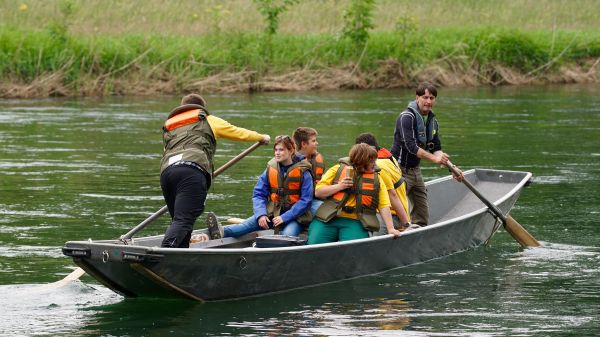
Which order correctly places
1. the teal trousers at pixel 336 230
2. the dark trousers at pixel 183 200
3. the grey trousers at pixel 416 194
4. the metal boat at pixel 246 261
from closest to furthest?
the metal boat at pixel 246 261 < the dark trousers at pixel 183 200 < the teal trousers at pixel 336 230 < the grey trousers at pixel 416 194

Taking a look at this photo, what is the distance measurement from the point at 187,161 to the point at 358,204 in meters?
1.37

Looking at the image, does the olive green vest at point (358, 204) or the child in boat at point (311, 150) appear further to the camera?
the child in boat at point (311, 150)

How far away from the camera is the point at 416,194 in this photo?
32.8 feet

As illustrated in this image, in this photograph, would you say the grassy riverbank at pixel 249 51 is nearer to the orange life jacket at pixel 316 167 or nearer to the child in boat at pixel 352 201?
the orange life jacket at pixel 316 167

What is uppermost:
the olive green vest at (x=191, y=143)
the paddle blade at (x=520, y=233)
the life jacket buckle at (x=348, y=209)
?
the olive green vest at (x=191, y=143)

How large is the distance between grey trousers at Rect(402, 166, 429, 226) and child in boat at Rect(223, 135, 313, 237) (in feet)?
4.04

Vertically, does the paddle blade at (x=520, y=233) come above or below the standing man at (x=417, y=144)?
below

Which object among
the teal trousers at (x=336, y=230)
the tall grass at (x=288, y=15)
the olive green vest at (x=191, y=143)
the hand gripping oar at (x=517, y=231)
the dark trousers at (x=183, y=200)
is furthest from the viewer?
the tall grass at (x=288, y=15)

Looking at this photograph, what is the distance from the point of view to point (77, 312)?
25.9ft

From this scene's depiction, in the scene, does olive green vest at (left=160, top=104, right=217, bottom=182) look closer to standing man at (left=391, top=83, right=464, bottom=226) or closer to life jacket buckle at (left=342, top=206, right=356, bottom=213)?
life jacket buckle at (left=342, top=206, right=356, bottom=213)

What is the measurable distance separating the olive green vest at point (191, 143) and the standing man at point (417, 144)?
1.97 metres

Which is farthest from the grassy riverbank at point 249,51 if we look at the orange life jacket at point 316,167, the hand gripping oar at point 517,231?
the orange life jacket at point 316,167

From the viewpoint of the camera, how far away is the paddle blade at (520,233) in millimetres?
10250

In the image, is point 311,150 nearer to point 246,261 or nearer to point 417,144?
point 417,144
